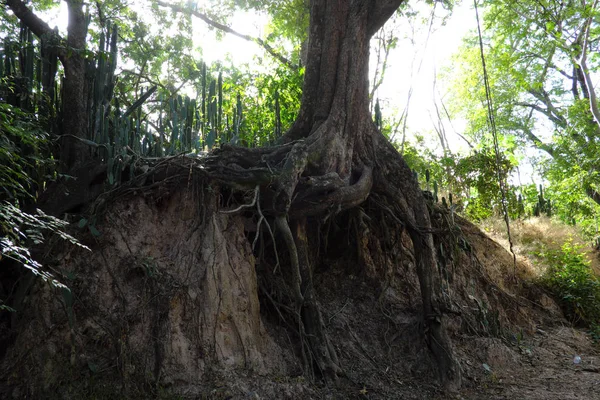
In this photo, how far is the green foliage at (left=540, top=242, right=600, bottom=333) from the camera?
9773mm

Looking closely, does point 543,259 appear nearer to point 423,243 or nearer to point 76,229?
point 423,243

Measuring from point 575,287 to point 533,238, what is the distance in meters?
2.02

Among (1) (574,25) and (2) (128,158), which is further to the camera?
(1) (574,25)

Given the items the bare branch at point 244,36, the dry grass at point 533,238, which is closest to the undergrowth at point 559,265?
the dry grass at point 533,238

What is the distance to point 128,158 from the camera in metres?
5.93

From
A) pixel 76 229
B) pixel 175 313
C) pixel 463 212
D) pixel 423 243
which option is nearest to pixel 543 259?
pixel 463 212

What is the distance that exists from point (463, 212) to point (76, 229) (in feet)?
32.6

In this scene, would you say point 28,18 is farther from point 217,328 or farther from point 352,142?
point 217,328

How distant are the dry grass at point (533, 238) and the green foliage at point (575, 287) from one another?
1.06 ft

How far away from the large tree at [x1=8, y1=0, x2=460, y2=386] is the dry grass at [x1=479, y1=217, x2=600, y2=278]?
4446mm

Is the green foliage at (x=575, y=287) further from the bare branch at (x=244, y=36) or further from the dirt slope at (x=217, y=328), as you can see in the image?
the bare branch at (x=244, y=36)

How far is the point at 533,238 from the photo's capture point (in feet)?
38.7

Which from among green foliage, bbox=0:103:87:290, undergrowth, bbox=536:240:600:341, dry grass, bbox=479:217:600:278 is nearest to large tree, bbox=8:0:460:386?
green foliage, bbox=0:103:87:290

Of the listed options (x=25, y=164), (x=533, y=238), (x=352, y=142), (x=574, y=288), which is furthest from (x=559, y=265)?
(x=25, y=164)
